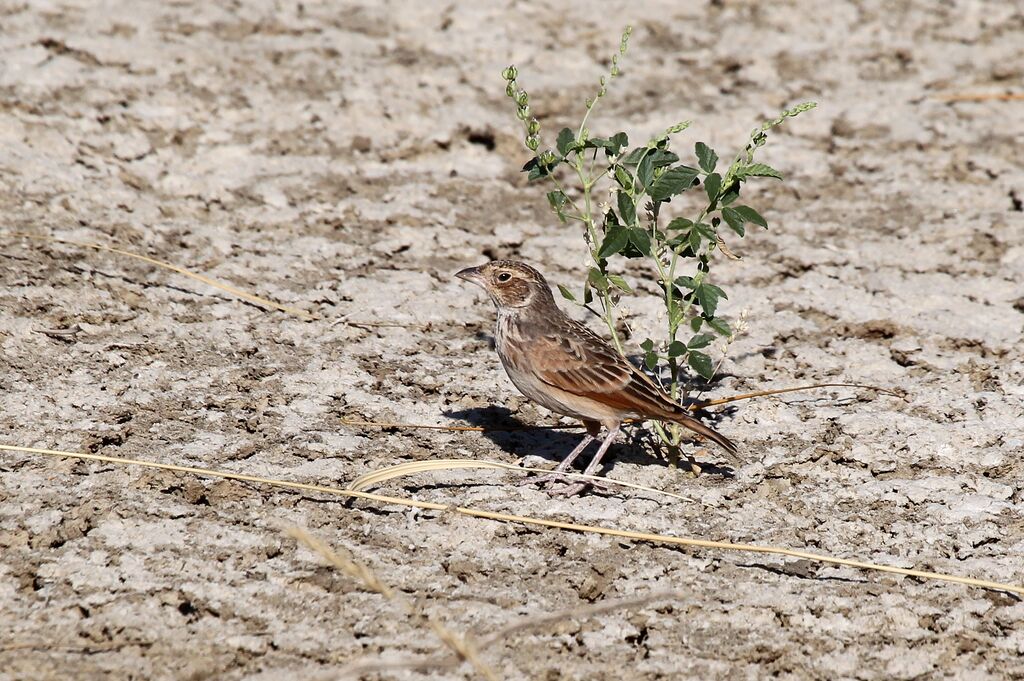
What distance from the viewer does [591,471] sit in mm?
5098

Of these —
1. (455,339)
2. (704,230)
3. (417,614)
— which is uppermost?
(704,230)

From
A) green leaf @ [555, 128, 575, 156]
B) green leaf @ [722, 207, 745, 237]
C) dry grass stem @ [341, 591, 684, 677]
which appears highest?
green leaf @ [555, 128, 575, 156]

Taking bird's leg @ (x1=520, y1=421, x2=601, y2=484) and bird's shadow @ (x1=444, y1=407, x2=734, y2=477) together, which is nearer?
bird's leg @ (x1=520, y1=421, x2=601, y2=484)

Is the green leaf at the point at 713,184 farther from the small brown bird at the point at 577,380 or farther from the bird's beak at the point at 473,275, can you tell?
the bird's beak at the point at 473,275

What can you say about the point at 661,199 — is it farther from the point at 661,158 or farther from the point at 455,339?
the point at 455,339

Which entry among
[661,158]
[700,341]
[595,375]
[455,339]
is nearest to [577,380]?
[595,375]

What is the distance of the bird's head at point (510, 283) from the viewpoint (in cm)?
556

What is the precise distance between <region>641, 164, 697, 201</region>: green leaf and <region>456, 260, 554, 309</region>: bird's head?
948 millimetres

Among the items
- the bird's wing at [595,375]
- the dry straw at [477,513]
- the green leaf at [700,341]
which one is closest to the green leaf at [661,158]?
the green leaf at [700,341]

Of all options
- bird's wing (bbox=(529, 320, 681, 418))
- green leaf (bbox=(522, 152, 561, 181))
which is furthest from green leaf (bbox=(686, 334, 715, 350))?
green leaf (bbox=(522, 152, 561, 181))

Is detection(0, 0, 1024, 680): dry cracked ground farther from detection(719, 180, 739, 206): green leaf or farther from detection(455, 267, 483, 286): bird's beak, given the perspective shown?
detection(719, 180, 739, 206): green leaf

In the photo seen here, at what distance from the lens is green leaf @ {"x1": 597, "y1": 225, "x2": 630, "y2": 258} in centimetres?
484

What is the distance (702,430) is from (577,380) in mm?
575

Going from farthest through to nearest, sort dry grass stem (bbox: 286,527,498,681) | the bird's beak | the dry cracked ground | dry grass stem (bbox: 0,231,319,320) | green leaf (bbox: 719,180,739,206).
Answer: dry grass stem (bbox: 0,231,319,320) < the bird's beak < green leaf (bbox: 719,180,739,206) < the dry cracked ground < dry grass stem (bbox: 286,527,498,681)
